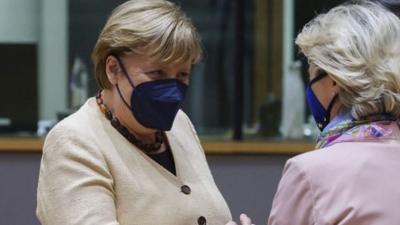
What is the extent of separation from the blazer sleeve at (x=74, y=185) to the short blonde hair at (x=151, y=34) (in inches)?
11.5

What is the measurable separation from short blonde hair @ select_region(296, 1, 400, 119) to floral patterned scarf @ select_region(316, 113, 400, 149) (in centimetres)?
2

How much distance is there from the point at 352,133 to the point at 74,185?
0.74 metres

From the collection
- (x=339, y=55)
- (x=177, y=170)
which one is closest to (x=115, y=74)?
(x=177, y=170)

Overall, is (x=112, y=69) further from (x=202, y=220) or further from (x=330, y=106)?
(x=330, y=106)

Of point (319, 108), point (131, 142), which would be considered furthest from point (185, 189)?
point (319, 108)

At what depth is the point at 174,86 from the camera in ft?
8.19

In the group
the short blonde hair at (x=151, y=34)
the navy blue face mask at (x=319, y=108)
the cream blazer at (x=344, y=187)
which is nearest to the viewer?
the cream blazer at (x=344, y=187)

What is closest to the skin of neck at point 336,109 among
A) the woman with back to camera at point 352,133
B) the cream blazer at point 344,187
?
the woman with back to camera at point 352,133

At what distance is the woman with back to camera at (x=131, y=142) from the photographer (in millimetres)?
2307

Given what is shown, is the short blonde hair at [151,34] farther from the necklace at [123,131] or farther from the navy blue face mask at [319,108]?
the navy blue face mask at [319,108]

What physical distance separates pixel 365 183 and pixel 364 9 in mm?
482

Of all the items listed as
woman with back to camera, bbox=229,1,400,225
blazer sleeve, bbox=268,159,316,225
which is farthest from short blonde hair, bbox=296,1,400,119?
blazer sleeve, bbox=268,159,316,225

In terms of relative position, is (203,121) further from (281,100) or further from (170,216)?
(170,216)

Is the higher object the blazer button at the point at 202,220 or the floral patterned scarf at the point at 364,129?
the floral patterned scarf at the point at 364,129
